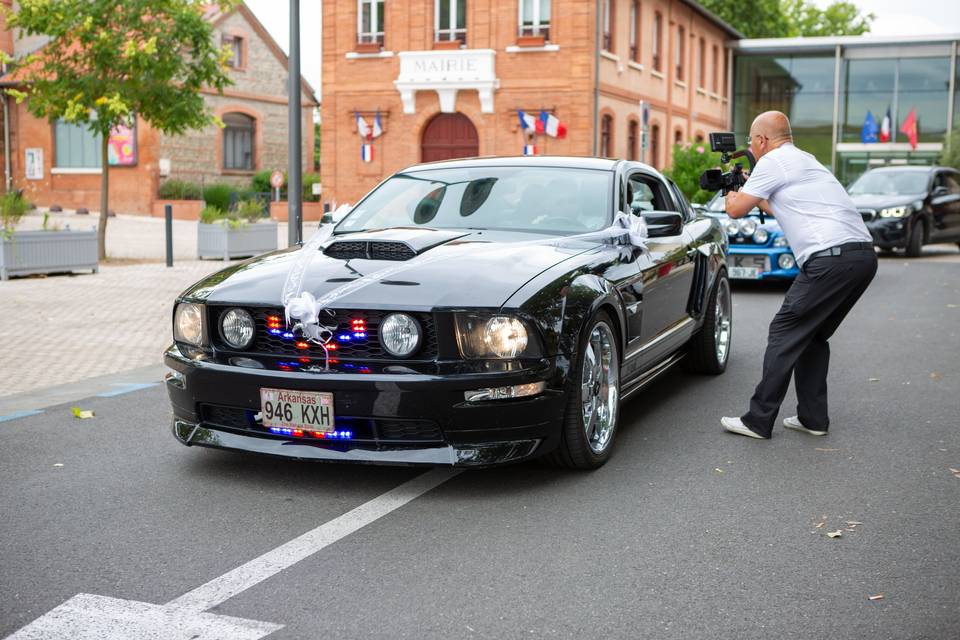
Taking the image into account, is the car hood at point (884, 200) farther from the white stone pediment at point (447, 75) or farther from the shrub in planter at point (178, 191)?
the shrub in planter at point (178, 191)

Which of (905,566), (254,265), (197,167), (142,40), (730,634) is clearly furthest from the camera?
(197,167)

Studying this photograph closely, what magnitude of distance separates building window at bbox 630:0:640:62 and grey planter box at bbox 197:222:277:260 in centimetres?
1943

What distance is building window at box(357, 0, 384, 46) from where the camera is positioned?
33.4 m

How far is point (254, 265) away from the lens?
5602 mm

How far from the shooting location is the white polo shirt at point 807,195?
19.7 feet

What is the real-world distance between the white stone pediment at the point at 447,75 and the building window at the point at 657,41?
31.6 ft

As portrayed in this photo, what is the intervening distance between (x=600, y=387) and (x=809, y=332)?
1.34 metres

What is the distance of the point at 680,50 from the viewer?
4322cm

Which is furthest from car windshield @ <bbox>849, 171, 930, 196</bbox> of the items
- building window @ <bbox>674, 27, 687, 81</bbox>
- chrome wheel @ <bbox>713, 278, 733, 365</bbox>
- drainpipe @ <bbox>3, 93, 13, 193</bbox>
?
drainpipe @ <bbox>3, 93, 13, 193</bbox>

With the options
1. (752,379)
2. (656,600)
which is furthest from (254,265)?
(752,379)

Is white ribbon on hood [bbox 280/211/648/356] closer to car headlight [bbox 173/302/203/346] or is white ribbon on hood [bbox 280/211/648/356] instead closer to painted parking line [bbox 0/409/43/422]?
car headlight [bbox 173/302/203/346]

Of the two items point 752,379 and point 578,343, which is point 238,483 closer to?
point 578,343

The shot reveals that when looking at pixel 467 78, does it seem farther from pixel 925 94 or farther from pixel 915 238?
pixel 925 94

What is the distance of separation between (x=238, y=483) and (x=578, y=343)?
1.70 meters
